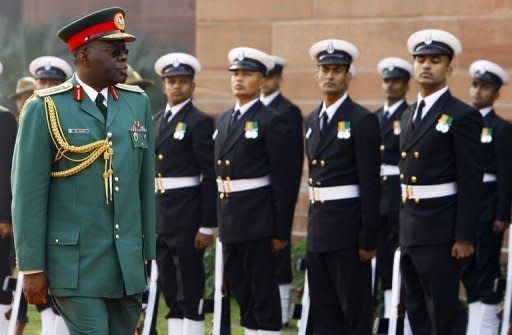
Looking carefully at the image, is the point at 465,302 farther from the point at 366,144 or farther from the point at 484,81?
the point at 366,144

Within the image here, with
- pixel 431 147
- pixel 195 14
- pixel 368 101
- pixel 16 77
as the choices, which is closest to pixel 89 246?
pixel 431 147

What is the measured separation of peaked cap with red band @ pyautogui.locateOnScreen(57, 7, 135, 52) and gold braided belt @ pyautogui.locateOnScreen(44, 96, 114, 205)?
30 centimetres

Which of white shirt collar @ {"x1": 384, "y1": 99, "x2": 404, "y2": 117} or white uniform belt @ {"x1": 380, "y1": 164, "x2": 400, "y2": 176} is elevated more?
white shirt collar @ {"x1": 384, "y1": 99, "x2": 404, "y2": 117}

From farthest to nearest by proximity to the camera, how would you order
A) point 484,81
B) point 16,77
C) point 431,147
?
point 16,77
point 484,81
point 431,147

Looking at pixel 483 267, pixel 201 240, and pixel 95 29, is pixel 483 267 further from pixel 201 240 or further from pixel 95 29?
pixel 95 29

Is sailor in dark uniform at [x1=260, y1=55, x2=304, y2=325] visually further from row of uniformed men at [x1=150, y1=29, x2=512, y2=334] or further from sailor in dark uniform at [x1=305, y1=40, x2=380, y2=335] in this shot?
sailor in dark uniform at [x1=305, y1=40, x2=380, y2=335]

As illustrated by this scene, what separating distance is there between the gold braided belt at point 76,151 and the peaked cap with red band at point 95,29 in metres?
0.30

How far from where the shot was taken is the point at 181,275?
31.7 feet

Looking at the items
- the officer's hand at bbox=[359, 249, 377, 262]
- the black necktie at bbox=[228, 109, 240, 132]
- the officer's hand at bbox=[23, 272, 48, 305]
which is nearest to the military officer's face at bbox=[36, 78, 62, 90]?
the black necktie at bbox=[228, 109, 240, 132]

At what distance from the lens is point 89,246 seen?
6.22 m

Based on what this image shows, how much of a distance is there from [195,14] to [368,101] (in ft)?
7.19

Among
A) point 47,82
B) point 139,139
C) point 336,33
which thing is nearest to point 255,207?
point 47,82

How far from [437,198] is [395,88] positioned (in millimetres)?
3221

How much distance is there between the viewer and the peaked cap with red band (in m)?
6.25
